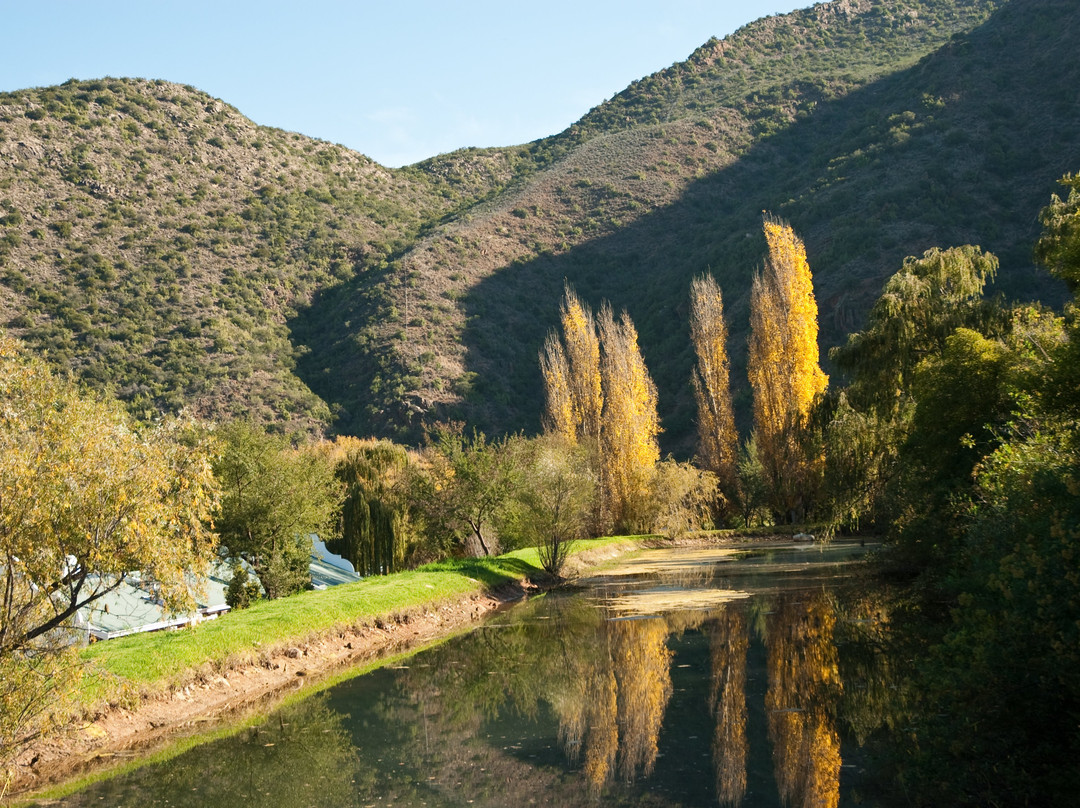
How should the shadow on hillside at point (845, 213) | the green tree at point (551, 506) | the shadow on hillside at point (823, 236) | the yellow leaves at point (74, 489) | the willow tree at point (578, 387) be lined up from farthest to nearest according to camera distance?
the shadow on hillside at point (823, 236) → the shadow on hillside at point (845, 213) → the willow tree at point (578, 387) → the green tree at point (551, 506) → the yellow leaves at point (74, 489)

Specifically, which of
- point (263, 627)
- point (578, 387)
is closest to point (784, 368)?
point (578, 387)

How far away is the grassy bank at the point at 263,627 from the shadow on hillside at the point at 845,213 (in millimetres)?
43451

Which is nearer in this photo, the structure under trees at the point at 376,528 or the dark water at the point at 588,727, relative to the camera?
the dark water at the point at 588,727

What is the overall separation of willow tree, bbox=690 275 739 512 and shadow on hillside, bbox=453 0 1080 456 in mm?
13167

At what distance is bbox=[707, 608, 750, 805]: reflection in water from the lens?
9555 mm

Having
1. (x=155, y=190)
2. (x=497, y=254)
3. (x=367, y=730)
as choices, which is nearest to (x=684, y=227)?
(x=497, y=254)

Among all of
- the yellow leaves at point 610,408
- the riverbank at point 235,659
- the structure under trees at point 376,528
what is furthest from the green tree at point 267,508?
the yellow leaves at point 610,408

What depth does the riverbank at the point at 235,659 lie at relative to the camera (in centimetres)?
1305

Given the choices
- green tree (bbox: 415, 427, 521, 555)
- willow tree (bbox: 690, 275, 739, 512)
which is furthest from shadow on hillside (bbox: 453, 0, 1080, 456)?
green tree (bbox: 415, 427, 521, 555)

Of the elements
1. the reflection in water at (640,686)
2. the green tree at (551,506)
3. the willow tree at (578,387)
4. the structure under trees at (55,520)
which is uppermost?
the willow tree at (578,387)

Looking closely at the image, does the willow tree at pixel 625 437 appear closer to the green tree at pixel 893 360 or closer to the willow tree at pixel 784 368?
the willow tree at pixel 784 368

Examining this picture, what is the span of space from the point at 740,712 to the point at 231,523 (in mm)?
17914

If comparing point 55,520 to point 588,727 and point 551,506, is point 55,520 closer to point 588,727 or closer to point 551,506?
point 588,727

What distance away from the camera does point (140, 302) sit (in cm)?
6969
